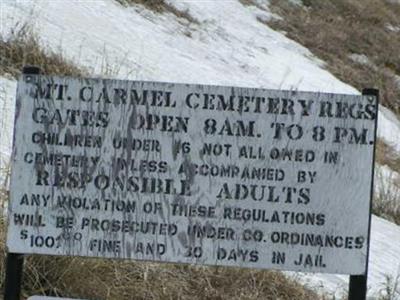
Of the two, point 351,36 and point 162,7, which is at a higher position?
point 351,36

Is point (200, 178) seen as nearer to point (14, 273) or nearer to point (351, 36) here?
point (14, 273)

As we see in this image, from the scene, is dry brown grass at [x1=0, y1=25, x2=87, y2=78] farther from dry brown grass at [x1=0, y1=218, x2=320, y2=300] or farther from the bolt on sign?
the bolt on sign

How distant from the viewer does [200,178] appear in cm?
434

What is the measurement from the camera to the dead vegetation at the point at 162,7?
1233 cm

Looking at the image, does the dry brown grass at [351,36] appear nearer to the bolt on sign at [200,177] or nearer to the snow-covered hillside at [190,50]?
the snow-covered hillside at [190,50]

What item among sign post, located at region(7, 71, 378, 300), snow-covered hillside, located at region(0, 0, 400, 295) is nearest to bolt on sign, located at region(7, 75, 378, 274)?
sign post, located at region(7, 71, 378, 300)

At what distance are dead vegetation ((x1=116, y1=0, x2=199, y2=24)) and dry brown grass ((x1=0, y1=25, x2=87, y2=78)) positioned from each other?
13.7 feet

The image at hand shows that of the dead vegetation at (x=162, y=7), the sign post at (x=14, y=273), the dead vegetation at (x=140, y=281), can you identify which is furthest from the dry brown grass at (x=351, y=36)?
the sign post at (x=14, y=273)

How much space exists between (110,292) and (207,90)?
141 cm

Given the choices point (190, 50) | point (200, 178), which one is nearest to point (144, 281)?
point (200, 178)

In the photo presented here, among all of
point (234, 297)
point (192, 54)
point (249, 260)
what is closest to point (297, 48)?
point (192, 54)

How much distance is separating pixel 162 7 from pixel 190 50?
128cm

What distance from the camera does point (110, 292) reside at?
16.8 feet

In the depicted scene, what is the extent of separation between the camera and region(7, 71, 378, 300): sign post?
4312 mm
